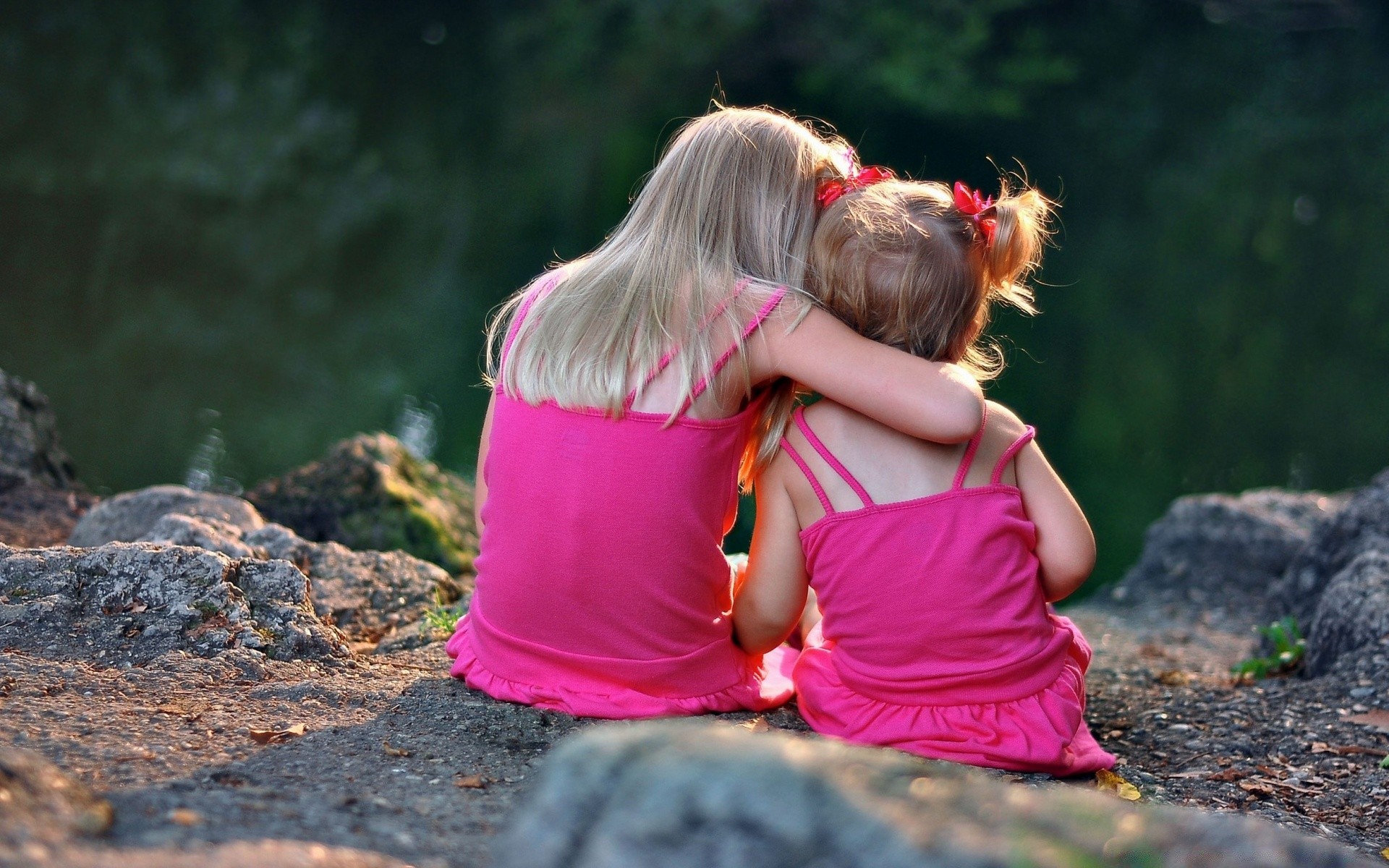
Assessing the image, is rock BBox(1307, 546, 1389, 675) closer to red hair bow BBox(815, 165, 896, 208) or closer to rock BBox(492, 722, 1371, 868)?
red hair bow BBox(815, 165, 896, 208)

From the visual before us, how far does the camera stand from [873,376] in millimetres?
1800

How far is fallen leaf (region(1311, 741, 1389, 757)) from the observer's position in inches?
85.3

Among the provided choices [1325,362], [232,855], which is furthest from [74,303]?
[1325,362]

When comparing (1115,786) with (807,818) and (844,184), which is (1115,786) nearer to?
(844,184)

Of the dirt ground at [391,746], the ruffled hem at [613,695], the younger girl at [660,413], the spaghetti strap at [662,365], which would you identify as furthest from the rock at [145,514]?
the spaghetti strap at [662,365]

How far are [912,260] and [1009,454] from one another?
35 cm

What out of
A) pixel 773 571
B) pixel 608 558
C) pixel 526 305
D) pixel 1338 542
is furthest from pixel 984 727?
pixel 1338 542

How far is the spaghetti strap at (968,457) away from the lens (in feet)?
6.18

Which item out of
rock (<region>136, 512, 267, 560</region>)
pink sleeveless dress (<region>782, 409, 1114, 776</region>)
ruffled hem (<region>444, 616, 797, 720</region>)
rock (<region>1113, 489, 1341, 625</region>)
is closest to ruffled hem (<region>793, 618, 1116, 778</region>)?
pink sleeveless dress (<region>782, 409, 1114, 776</region>)

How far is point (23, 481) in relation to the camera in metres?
3.29

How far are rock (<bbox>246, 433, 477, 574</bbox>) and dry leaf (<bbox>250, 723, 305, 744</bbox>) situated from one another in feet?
5.53

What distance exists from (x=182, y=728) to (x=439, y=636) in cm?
79

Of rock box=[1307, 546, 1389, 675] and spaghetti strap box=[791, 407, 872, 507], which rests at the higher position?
spaghetti strap box=[791, 407, 872, 507]

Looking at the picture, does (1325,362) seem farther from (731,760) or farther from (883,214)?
(731,760)
